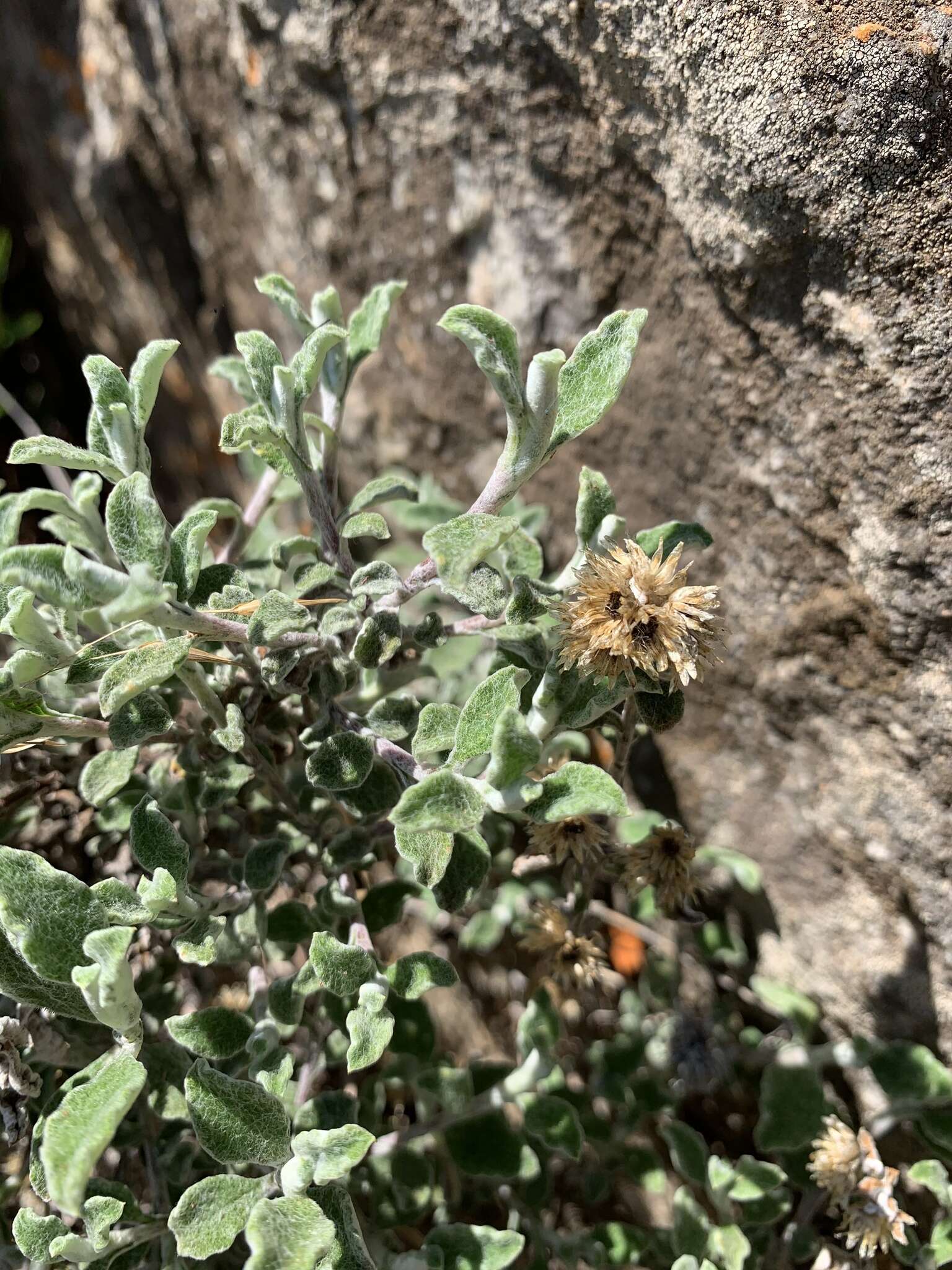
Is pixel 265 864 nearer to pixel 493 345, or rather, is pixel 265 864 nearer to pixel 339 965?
pixel 339 965

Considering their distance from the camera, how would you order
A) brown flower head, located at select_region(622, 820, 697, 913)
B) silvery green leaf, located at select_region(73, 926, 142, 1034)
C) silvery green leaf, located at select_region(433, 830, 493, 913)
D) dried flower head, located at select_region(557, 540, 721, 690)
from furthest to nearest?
brown flower head, located at select_region(622, 820, 697, 913) < silvery green leaf, located at select_region(433, 830, 493, 913) < dried flower head, located at select_region(557, 540, 721, 690) < silvery green leaf, located at select_region(73, 926, 142, 1034)

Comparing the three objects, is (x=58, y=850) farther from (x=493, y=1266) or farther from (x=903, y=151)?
(x=903, y=151)

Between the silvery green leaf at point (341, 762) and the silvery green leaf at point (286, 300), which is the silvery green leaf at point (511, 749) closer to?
the silvery green leaf at point (341, 762)

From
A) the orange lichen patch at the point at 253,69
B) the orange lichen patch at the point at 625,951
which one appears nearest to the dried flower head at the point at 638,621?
the orange lichen patch at the point at 625,951

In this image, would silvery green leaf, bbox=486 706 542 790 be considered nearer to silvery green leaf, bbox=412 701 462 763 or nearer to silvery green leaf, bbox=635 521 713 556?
silvery green leaf, bbox=412 701 462 763

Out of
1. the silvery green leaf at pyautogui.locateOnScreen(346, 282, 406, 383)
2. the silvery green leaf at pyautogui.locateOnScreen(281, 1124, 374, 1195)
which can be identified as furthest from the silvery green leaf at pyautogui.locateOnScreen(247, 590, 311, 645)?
the silvery green leaf at pyautogui.locateOnScreen(281, 1124, 374, 1195)

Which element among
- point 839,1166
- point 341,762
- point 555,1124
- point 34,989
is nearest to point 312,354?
point 341,762

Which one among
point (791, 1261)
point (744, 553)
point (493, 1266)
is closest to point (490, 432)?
point (744, 553)
